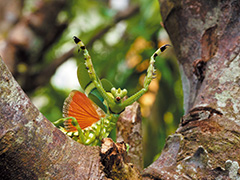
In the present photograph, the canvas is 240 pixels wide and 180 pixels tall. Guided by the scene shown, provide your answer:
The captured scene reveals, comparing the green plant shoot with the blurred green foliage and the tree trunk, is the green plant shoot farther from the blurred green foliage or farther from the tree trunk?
the blurred green foliage

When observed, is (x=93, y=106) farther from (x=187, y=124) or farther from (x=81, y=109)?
(x=187, y=124)

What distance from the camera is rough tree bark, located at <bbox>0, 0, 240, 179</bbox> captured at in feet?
2.79

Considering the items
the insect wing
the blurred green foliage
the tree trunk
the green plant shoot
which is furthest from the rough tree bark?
the blurred green foliage

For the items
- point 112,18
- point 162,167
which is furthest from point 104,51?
point 162,167

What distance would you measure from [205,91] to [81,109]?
48 cm

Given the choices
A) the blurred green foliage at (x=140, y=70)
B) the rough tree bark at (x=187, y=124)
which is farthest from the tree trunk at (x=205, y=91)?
the blurred green foliage at (x=140, y=70)

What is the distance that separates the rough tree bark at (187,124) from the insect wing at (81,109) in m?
0.31

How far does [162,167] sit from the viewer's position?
110cm

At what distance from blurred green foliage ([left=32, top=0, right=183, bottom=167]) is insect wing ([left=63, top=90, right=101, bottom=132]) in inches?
64.4

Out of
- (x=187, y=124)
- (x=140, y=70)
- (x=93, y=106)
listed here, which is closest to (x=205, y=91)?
(x=187, y=124)

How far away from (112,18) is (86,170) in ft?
11.0

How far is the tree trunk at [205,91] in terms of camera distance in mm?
1066

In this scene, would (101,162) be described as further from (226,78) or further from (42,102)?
(42,102)

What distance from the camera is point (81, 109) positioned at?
130cm
